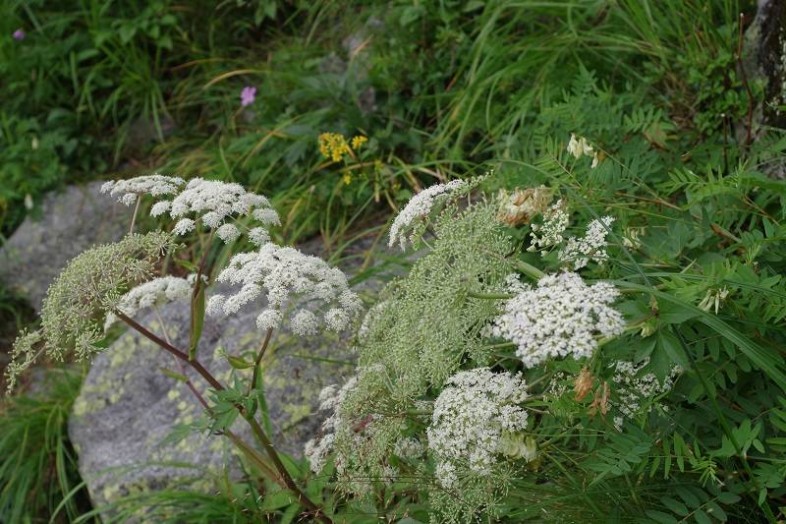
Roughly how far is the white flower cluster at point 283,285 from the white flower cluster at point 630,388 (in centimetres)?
65

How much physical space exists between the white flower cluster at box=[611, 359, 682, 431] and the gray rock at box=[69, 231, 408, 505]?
44.6 inches

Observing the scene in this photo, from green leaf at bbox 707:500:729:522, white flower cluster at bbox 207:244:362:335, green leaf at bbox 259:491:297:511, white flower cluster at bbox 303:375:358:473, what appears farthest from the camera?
green leaf at bbox 259:491:297:511

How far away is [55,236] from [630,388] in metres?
3.98

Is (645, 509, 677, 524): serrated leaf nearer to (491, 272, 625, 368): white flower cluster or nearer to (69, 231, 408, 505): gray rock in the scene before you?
(491, 272, 625, 368): white flower cluster

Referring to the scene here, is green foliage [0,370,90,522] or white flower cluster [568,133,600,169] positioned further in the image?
green foliage [0,370,90,522]

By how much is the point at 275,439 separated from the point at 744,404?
168cm

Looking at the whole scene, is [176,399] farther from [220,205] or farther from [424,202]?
[424,202]

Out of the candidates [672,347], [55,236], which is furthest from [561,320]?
[55,236]

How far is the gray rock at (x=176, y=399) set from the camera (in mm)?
3035

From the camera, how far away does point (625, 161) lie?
2373 mm

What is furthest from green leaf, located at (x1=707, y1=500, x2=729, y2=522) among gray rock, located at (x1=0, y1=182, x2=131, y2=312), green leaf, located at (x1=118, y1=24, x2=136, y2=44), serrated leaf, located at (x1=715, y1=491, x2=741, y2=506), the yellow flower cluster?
green leaf, located at (x1=118, y1=24, x2=136, y2=44)

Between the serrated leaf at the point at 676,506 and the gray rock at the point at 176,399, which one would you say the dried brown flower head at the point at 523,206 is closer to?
the serrated leaf at the point at 676,506

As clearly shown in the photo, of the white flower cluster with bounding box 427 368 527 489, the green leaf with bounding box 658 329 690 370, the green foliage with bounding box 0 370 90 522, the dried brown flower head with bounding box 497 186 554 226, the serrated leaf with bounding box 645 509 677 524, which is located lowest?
the green foliage with bounding box 0 370 90 522

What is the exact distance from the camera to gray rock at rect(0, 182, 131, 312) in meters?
4.91
